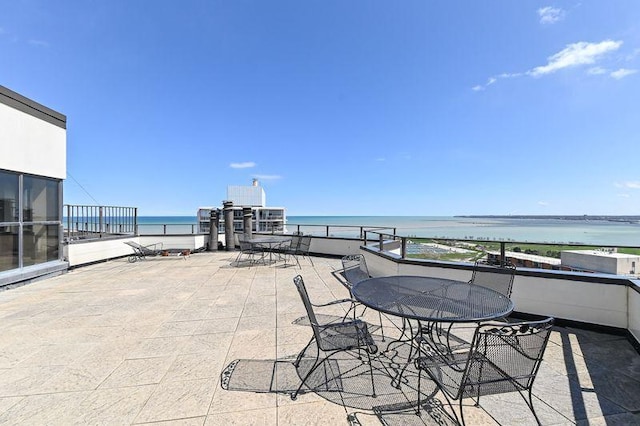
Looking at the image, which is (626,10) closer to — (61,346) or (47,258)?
(61,346)

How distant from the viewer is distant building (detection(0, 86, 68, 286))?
5.02 meters

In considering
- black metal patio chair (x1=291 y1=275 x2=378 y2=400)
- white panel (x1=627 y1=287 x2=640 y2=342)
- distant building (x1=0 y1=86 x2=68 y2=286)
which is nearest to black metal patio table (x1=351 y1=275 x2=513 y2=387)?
black metal patio chair (x1=291 y1=275 x2=378 y2=400)

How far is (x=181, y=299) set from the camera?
4.33m

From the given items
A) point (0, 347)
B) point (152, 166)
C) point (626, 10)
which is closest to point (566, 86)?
point (626, 10)

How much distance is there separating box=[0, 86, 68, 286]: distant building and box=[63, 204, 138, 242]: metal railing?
616mm

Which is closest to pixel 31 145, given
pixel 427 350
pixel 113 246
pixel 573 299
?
pixel 113 246

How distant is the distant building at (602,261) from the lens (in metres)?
3.11

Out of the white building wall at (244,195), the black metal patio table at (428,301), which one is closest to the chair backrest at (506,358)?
the black metal patio table at (428,301)

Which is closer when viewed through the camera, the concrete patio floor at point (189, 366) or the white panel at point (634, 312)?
the concrete patio floor at point (189, 366)

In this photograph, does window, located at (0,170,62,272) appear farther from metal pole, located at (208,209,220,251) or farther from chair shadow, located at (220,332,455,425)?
chair shadow, located at (220,332,455,425)

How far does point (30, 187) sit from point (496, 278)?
8518mm

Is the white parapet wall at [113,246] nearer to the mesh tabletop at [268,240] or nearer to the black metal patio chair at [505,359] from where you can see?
the mesh tabletop at [268,240]

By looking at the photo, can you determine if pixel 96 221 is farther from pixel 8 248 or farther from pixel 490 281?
pixel 490 281

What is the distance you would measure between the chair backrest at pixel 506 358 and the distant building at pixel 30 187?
734cm
